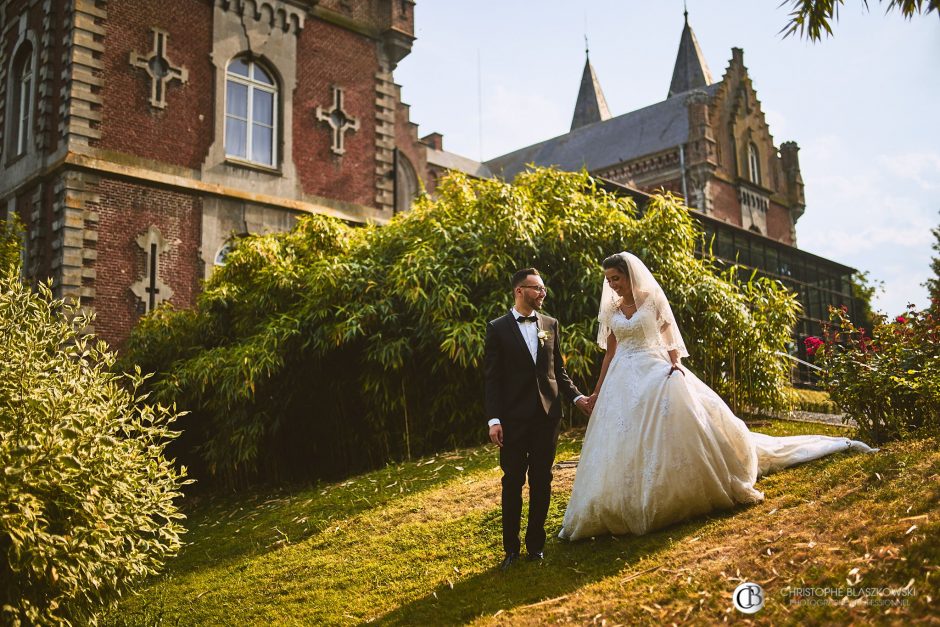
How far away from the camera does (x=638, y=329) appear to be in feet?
17.9

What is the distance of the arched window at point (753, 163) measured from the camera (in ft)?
125

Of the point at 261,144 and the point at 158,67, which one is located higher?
the point at 158,67

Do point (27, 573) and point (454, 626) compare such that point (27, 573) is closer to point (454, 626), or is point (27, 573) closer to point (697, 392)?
point (454, 626)

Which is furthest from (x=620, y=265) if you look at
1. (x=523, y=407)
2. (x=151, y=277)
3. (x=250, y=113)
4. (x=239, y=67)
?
(x=239, y=67)

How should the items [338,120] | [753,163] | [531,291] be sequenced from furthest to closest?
1. [753,163]
2. [338,120]
3. [531,291]

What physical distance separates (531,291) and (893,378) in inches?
135

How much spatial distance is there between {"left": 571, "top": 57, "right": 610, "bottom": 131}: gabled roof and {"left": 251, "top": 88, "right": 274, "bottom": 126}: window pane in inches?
1370

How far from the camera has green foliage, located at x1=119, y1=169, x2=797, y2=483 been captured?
934cm

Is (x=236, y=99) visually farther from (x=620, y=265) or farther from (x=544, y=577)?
(x=544, y=577)

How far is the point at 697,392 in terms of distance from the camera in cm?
545

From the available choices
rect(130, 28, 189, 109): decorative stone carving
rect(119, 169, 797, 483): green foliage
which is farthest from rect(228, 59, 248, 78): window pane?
rect(119, 169, 797, 483): green foliage

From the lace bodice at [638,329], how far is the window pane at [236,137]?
1251 centimetres

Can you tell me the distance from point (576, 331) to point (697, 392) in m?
3.61

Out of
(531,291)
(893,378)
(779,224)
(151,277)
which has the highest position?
(779,224)
